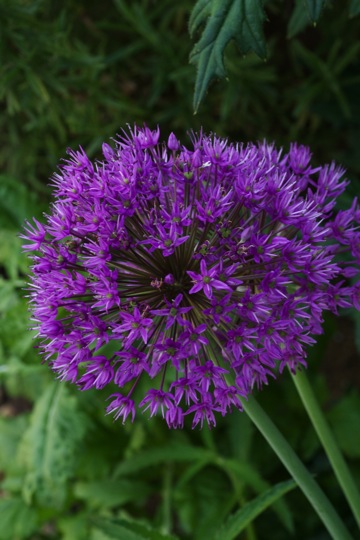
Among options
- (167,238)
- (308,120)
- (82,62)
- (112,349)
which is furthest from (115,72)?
(167,238)

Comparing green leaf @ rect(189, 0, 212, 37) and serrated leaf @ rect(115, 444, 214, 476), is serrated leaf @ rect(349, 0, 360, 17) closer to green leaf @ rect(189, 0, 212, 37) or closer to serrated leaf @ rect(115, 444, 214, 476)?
green leaf @ rect(189, 0, 212, 37)

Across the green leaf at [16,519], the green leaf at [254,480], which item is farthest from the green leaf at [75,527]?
the green leaf at [254,480]

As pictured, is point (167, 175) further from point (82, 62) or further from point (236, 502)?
point (236, 502)

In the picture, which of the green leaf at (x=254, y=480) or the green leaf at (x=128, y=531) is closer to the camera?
the green leaf at (x=128, y=531)

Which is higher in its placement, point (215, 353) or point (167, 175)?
point (167, 175)

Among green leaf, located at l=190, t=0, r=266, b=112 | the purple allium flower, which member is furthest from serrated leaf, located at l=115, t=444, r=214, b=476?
green leaf, located at l=190, t=0, r=266, b=112

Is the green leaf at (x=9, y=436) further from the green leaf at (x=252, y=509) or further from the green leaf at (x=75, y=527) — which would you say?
the green leaf at (x=252, y=509)
